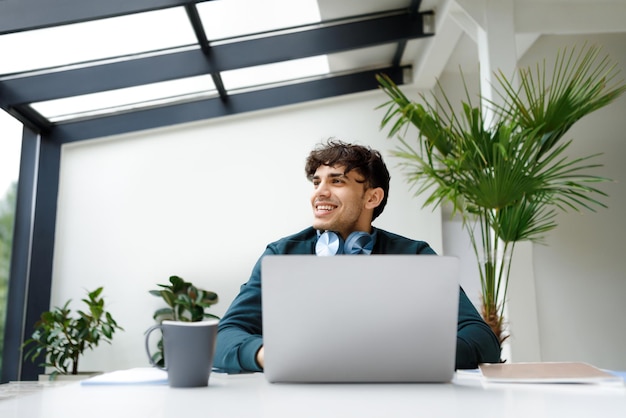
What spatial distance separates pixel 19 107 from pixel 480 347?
5012mm

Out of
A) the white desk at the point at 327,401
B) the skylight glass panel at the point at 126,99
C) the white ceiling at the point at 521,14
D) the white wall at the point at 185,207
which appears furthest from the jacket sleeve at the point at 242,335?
the white wall at the point at 185,207

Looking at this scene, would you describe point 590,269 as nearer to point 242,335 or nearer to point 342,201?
point 342,201

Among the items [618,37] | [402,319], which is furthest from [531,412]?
[618,37]

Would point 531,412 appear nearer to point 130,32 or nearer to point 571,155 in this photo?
point 130,32

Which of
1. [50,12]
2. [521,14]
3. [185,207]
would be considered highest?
[521,14]

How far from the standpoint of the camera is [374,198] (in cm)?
235

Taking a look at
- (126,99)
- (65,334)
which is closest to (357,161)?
(65,334)

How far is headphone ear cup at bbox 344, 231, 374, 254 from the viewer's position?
6.96ft

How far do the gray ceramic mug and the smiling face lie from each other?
115 centimetres

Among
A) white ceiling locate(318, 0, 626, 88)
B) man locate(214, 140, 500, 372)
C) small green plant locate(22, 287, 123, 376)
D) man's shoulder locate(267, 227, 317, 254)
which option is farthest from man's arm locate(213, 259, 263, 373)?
small green plant locate(22, 287, 123, 376)

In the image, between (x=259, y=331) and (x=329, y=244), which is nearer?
(x=259, y=331)

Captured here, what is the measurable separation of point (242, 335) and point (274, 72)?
4842 millimetres

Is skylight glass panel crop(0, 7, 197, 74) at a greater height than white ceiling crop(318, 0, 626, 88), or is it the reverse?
white ceiling crop(318, 0, 626, 88)

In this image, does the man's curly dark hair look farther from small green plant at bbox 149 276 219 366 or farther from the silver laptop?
small green plant at bbox 149 276 219 366
